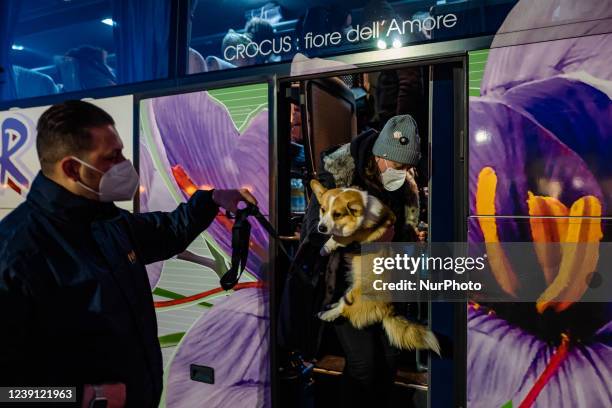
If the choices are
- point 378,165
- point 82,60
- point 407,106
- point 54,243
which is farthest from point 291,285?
point 82,60

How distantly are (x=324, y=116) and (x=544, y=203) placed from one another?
61.7 inches

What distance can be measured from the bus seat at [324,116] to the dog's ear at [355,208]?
47cm

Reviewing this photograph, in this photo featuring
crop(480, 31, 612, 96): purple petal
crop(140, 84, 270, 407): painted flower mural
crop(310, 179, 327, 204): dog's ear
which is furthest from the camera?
crop(310, 179, 327, 204): dog's ear

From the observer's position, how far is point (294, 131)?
3209mm

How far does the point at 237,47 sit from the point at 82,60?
3.95 ft

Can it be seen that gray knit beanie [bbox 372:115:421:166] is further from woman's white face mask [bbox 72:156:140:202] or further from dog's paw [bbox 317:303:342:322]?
woman's white face mask [bbox 72:156:140:202]

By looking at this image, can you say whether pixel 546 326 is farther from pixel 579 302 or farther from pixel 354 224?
pixel 354 224

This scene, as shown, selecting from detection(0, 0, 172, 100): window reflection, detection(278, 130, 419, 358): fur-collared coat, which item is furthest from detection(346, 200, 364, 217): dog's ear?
detection(0, 0, 172, 100): window reflection

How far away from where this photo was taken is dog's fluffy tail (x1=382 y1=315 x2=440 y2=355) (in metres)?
2.62

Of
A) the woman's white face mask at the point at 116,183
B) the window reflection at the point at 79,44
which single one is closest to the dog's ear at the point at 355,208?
the woman's white face mask at the point at 116,183

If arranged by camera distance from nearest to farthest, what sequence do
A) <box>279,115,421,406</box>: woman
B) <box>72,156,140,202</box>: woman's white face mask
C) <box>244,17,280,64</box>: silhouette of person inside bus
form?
1. <box>72,156,140,202</box>: woman's white face mask
2. <box>244,17,280,64</box>: silhouette of person inside bus
3. <box>279,115,421,406</box>: woman

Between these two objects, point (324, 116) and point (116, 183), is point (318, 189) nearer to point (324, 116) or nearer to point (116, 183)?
point (324, 116)

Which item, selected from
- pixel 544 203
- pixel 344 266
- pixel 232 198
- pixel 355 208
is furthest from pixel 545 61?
pixel 232 198

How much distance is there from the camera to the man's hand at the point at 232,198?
8.67 ft
